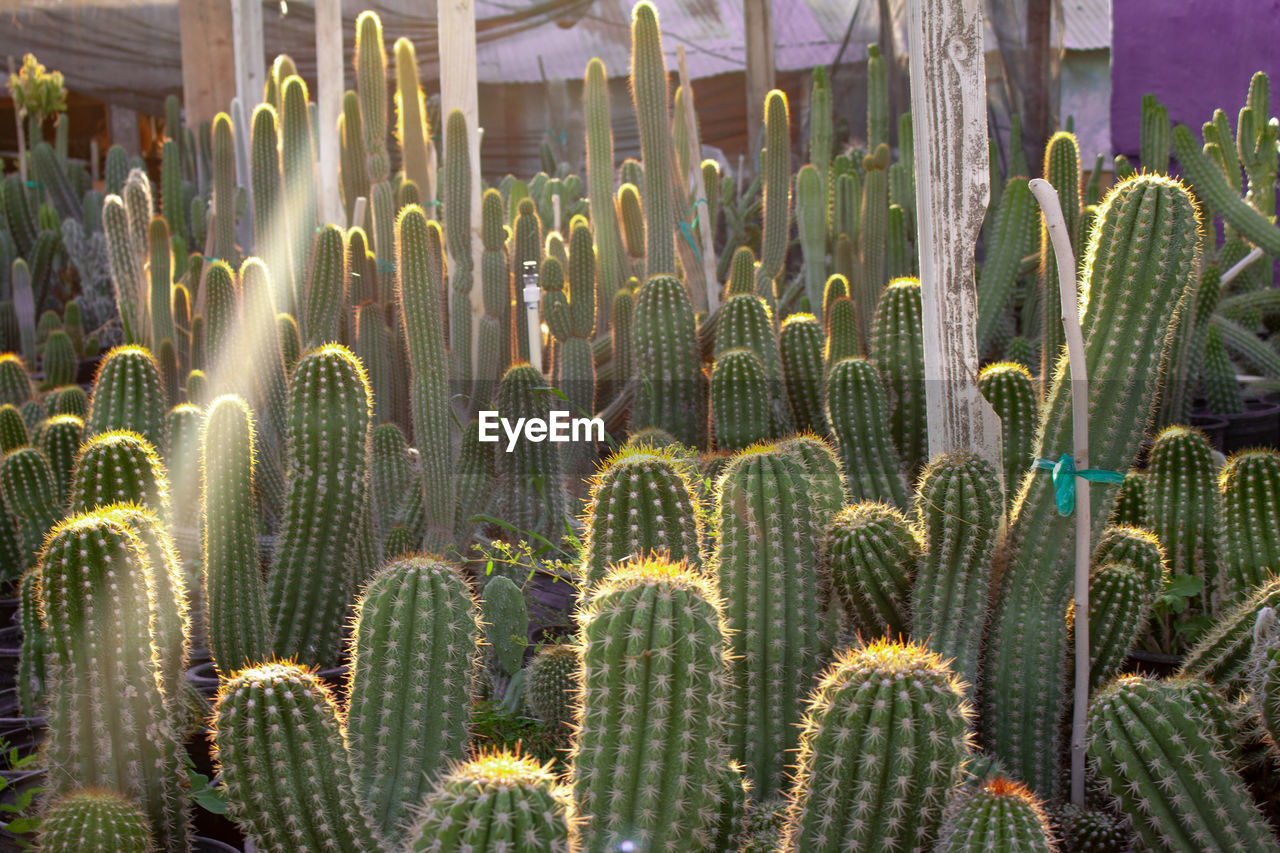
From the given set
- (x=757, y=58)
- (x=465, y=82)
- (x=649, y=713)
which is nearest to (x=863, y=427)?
(x=649, y=713)

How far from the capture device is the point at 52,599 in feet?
5.91

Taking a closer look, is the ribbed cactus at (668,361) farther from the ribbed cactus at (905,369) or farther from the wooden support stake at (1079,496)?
the wooden support stake at (1079,496)

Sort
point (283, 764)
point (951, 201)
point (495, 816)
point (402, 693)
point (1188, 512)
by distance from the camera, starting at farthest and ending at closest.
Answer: point (1188, 512) → point (951, 201) → point (402, 693) → point (283, 764) → point (495, 816)

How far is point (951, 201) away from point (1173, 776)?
Answer: 1157 millimetres

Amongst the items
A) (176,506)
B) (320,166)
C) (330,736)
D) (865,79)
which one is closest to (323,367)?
(176,506)

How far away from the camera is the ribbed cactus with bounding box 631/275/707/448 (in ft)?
11.3

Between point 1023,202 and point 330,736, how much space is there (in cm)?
370

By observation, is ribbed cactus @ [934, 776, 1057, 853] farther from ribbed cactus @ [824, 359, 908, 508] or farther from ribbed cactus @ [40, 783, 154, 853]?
ribbed cactus @ [824, 359, 908, 508]

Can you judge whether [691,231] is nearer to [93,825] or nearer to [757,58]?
[93,825]

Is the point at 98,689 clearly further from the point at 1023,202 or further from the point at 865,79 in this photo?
the point at 865,79

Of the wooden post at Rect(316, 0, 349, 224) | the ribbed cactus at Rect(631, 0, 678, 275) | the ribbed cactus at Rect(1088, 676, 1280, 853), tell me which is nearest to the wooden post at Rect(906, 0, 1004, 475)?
the ribbed cactus at Rect(1088, 676, 1280, 853)

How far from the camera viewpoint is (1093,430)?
1.98 m

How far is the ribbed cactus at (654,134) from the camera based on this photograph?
408cm

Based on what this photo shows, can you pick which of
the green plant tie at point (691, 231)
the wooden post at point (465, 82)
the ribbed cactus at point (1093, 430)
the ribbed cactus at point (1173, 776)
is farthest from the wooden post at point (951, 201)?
the wooden post at point (465, 82)
